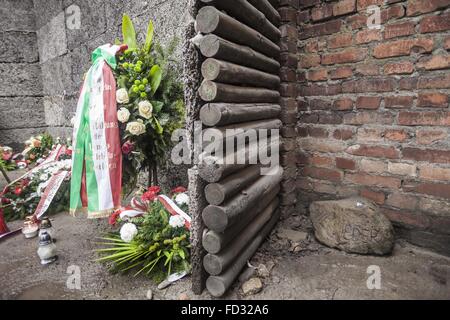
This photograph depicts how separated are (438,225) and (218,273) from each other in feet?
4.79

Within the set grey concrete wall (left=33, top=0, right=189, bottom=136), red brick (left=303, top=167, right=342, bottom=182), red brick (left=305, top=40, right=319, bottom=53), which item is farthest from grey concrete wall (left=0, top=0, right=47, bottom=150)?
red brick (left=303, top=167, right=342, bottom=182)

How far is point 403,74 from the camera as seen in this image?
5.73ft

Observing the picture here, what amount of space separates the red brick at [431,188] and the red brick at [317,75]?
967 millimetres

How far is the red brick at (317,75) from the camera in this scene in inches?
81.4

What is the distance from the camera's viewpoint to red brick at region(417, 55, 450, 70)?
161cm

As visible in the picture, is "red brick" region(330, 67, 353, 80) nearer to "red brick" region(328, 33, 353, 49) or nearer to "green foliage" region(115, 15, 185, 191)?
"red brick" region(328, 33, 353, 49)

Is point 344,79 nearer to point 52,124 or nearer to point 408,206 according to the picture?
point 408,206

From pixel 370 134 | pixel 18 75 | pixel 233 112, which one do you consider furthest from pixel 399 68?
pixel 18 75

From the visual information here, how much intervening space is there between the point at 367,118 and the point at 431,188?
602 millimetres

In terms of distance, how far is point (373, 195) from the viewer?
6.43 ft

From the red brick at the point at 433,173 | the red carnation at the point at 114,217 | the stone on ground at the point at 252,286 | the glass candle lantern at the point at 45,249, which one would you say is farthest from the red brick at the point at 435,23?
the glass candle lantern at the point at 45,249

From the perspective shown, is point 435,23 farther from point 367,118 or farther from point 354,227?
point 354,227

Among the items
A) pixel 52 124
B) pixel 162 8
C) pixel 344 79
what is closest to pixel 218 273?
pixel 344 79

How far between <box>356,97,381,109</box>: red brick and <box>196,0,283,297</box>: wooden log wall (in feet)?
2.02
